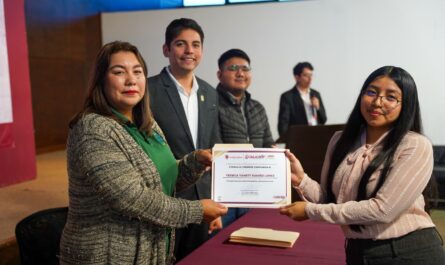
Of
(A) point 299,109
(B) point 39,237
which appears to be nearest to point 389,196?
(B) point 39,237

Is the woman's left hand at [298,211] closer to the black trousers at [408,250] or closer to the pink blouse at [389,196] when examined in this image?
the pink blouse at [389,196]

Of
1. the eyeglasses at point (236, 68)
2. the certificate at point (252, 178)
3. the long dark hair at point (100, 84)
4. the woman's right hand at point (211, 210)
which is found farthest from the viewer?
the eyeglasses at point (236, 68)

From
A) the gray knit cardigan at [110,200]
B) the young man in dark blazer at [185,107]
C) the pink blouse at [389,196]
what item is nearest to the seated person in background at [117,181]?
the gray knit cardigan at [110,200]

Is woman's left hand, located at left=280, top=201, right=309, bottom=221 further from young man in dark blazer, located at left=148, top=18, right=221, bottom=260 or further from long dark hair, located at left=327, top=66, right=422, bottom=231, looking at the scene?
young man in dark blazer, located at left=148, top=18, right=221, bottom=260

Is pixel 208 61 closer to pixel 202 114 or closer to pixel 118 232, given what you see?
pixel 202 114

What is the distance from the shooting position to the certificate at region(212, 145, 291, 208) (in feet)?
5.85

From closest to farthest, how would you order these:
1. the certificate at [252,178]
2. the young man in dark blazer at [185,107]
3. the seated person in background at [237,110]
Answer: the certificate at [252,178] → the young man in dark blazer at [185,107] → the seated person in background at [237,110]

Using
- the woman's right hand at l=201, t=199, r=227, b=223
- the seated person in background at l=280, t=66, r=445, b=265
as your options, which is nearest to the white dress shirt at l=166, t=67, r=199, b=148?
the woman's right hand at l=201, t=199, r=227, b=223

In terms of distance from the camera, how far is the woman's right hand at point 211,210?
5.48ft

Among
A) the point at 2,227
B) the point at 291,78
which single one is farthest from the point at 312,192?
the point at 291,78

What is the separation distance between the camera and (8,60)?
4.49 metres

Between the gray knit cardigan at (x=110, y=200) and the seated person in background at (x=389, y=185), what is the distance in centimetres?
57

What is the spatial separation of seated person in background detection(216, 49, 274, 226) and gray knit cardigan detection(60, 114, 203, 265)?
129 centimetres

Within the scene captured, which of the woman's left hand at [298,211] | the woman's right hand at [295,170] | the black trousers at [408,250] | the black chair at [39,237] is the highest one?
the woman's right hand at [295,170]
